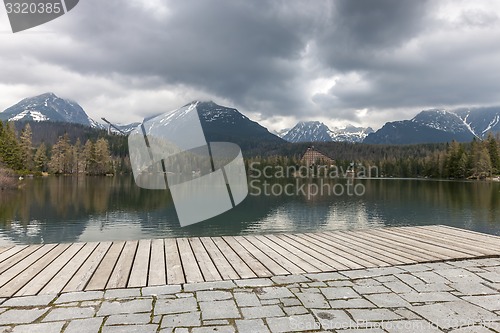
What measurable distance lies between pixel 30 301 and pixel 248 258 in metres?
4.03

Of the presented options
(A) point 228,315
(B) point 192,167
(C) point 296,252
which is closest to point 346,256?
(C) point 296,252

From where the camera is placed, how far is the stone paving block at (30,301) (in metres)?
A: 4.69

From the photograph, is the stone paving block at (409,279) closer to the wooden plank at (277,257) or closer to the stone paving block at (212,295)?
the wooden plank at (277,257)

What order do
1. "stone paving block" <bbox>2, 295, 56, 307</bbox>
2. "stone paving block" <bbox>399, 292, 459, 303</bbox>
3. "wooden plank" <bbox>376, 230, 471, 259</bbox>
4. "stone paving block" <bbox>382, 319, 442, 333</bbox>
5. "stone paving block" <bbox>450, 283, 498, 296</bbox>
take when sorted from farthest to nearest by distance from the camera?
"wooden plank" <bbox>376, 230, 471, 259</bbox> < "stone paving block" <bbox>450, 283, 498, 296</bbox> < "stone paving block" <bbox>399, 292, 459, 303</bbox> < "stone paving block" <bbox>2, 295, 56, 307</bbox> < "stone paving block" <bbox>382, 319, 442, 333</bbox>

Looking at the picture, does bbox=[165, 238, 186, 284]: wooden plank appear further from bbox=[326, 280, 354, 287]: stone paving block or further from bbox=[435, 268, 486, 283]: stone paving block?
bbox=[435, 268, 486, 283]: stone paving block

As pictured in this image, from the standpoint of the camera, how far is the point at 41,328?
399 cm

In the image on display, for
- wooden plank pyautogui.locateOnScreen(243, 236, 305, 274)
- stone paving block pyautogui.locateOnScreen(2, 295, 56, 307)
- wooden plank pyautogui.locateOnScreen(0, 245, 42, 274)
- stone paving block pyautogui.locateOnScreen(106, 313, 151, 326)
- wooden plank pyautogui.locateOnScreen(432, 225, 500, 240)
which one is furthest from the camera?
wooden plank pyautogui.locateOnScreen(432, 225, 500, 240)

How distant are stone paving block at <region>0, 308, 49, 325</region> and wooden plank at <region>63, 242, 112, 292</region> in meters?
0.76

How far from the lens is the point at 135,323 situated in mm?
4148

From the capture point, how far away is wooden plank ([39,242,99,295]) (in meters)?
5.25

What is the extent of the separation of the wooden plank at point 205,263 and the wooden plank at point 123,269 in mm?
1369

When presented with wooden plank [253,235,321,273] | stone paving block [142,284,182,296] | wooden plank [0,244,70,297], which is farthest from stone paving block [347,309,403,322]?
wooden plank [0,244,70,297]

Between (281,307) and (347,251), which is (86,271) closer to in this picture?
(281,307)

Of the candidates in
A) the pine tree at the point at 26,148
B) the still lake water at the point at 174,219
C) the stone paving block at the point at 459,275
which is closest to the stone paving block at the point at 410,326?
the stone paving block at the point at 459,275
